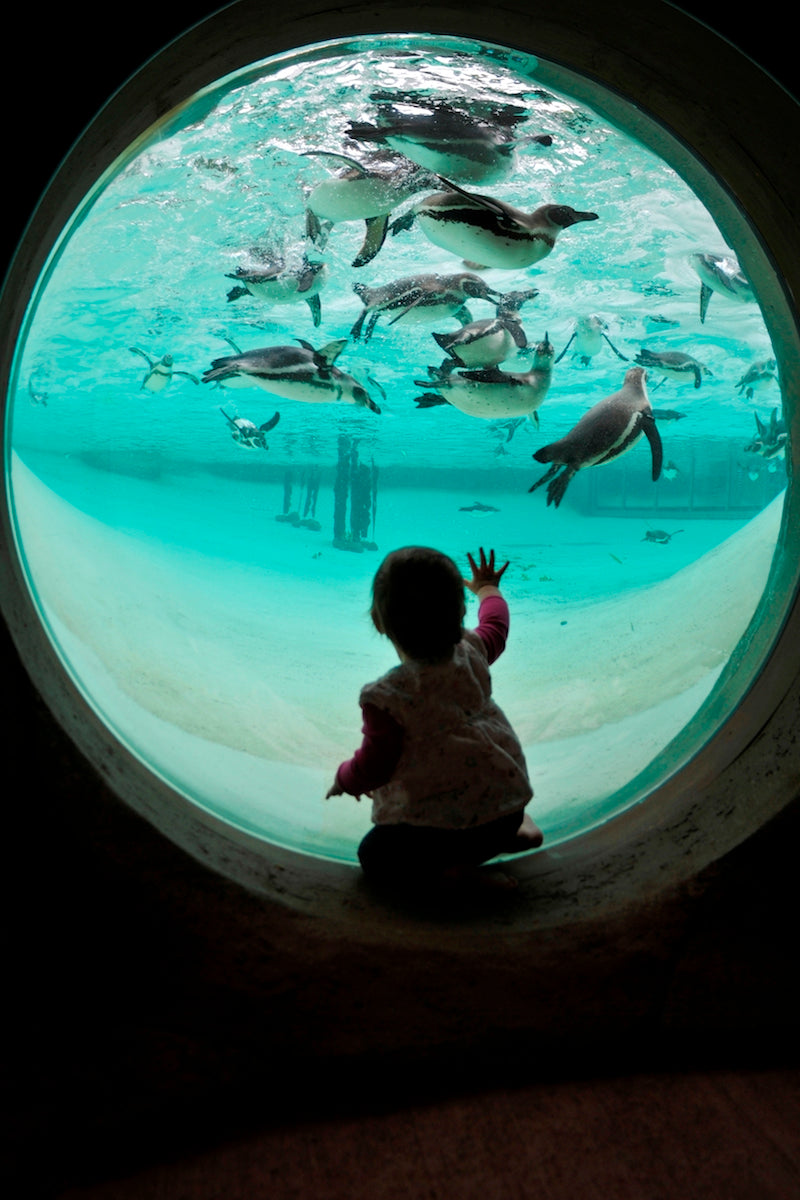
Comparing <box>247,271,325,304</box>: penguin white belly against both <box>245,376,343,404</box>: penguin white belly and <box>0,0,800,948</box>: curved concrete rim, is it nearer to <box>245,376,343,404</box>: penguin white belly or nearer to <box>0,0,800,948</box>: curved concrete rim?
<box>245,376,343,404</box>: penguin white belly

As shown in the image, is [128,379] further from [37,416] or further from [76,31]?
[76,31]

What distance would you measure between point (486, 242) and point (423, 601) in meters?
3.84

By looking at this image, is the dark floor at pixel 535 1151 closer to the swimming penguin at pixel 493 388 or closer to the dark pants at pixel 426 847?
the dark pants at pixel 426 847

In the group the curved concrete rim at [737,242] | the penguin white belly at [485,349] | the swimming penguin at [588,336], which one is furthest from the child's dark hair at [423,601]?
the swimming penguin at [588,336]

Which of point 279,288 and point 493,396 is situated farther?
point 279,288

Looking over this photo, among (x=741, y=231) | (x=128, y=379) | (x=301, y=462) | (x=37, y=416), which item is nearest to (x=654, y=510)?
(x=301, y=462)

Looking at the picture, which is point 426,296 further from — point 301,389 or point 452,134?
point 301,389

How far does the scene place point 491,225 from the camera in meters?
4.69

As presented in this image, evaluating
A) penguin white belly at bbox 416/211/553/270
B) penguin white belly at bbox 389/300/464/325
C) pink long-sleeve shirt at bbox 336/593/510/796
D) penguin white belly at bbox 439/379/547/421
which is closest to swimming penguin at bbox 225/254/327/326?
penguin white belly at bbox 389/300/464/325

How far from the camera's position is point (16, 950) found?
144 centimetres

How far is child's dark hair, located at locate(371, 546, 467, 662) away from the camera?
1.70 metres

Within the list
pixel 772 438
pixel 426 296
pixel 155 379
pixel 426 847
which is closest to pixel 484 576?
pixel 426 847

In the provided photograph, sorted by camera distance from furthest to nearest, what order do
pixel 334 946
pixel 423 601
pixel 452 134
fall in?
pixel 452 134 → pixel 423 601 → pixel 334 946

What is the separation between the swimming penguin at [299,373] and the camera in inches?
282
